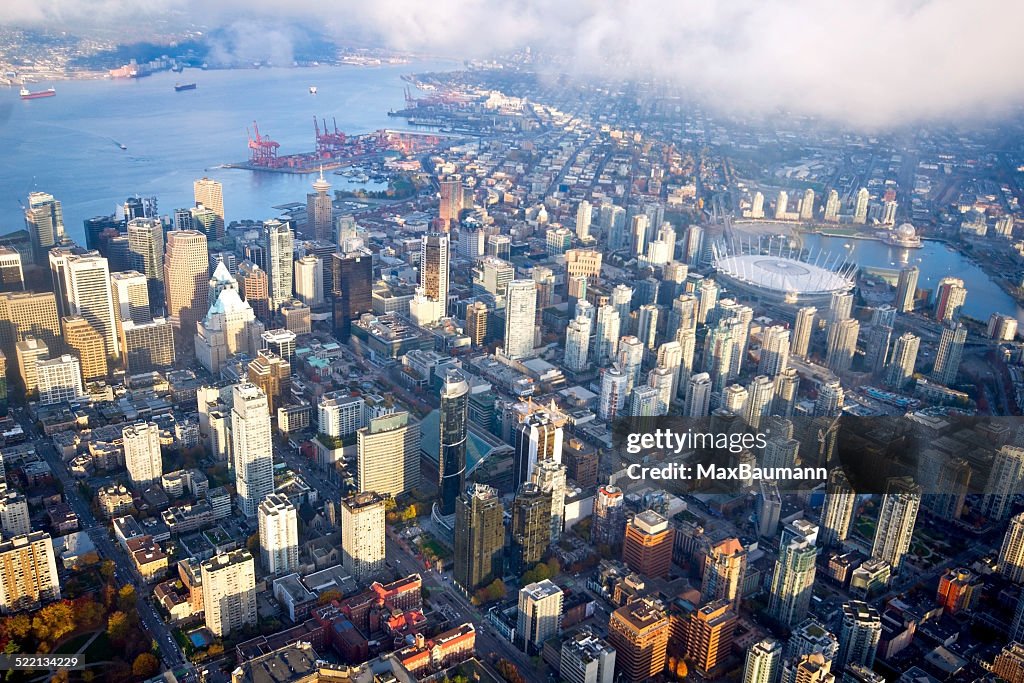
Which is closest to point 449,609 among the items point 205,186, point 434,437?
point 434,437

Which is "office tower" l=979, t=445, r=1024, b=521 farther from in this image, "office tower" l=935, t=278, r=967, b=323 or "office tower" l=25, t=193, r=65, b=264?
"office tower" l=25, t=193, r=65, b=264

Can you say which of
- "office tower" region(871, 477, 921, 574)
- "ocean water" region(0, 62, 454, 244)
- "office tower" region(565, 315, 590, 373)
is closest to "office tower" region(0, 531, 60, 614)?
"office tower" region(565, 315, 590, 373)

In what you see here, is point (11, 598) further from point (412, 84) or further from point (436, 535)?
point (412, 84)

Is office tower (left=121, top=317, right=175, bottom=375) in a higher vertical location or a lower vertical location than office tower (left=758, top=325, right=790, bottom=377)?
lower

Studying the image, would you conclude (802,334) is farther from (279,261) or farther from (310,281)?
(279,261)

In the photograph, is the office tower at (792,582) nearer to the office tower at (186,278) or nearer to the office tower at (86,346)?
the office tower at (86,346)

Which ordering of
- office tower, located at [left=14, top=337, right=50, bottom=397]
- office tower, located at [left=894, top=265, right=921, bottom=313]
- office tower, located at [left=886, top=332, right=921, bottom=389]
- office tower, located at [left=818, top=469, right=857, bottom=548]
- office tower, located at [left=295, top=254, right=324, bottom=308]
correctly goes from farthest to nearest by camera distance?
office tower, located at [left=295, top=254, right=324, bottom=308] → office tower, located at [left=894, top=265, right=921, bottom=313] → office tower, located at [left=886, top=332, right=921, bottom=389] → office tower, located at [left=14, top=337, right=50, bottom=397] → office tower, located at [left=818, top=469, right=857, bottom=548]
